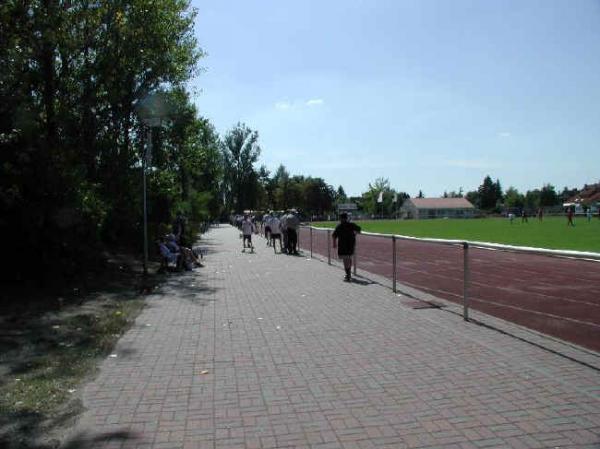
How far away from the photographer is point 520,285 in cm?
1205

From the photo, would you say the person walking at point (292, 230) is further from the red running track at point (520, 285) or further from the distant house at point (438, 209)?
the distant house at point (438, 209)

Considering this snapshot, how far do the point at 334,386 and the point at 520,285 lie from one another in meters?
8.15

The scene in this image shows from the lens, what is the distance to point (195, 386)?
17.2 ft

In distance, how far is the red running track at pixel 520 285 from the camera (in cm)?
806

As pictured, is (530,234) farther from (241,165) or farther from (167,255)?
(241,165)

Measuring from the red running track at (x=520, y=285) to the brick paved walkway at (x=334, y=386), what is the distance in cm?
113

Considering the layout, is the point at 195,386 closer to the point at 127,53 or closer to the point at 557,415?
the point at 557,415

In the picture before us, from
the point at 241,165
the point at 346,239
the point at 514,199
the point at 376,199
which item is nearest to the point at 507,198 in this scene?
the point at 514,199

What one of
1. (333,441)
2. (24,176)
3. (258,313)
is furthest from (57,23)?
(333,441)

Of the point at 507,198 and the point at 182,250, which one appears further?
the point at 507,198

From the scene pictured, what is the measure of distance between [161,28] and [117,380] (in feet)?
44.2

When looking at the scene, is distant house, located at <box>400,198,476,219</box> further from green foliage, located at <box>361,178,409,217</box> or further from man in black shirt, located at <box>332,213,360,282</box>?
man in black shirt, located at <box>332,213,360,282</box>

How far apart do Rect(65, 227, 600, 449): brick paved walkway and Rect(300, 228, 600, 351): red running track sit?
1.13 meters

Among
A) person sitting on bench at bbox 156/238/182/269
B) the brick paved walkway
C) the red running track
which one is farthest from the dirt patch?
the red running track
